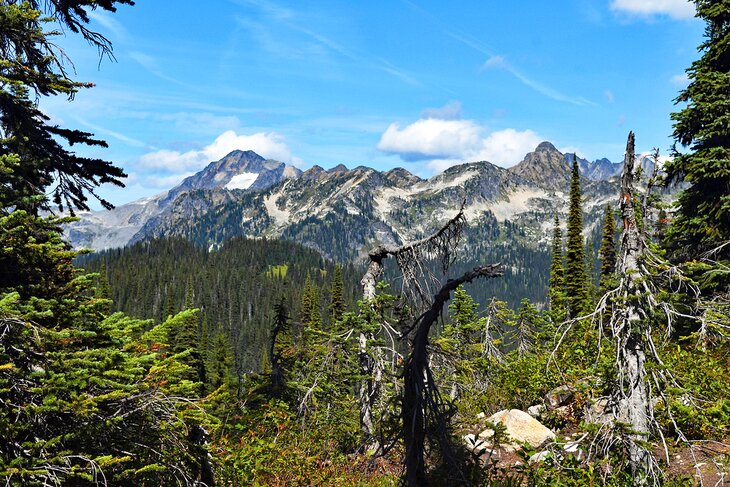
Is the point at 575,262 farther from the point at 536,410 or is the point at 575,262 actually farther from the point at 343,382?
the point at 343,382

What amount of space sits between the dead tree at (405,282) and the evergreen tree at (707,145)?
12.1m

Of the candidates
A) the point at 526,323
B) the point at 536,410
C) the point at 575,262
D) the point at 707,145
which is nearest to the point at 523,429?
the point at 536,410

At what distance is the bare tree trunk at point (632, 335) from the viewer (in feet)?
21.6

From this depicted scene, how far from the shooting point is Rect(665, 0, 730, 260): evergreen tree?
55.2 feet

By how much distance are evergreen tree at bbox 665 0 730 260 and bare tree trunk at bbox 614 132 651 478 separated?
12.5 meters

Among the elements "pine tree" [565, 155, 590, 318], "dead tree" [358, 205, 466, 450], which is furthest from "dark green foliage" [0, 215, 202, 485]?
"pine tree" [565, 155, 590, 318]

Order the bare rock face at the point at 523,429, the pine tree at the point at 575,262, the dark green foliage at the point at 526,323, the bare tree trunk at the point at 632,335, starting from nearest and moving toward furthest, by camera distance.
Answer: the bare tree trunk at the point at 632,335 → the bare rock face at the point at 523,429 → the dark green foliage at the point at 526,323 → the pine tree at the point at 575,262

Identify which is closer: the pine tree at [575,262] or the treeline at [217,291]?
the pine tree at [575,262]

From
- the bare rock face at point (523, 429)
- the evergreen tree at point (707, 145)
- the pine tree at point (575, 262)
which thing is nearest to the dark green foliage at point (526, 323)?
the evergreen tree at point (707, 145)

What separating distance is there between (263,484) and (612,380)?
5.85 meters

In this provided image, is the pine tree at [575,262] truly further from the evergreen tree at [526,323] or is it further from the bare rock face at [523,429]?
the bare rock face at [523,429]

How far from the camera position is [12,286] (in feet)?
19.6

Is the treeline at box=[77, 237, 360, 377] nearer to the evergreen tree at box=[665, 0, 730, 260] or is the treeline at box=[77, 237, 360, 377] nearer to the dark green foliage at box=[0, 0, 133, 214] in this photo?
the evergreen tree at box=[665, 0, 730, 260]

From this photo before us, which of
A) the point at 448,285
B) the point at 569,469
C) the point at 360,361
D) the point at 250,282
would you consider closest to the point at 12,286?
the point at 448,285
